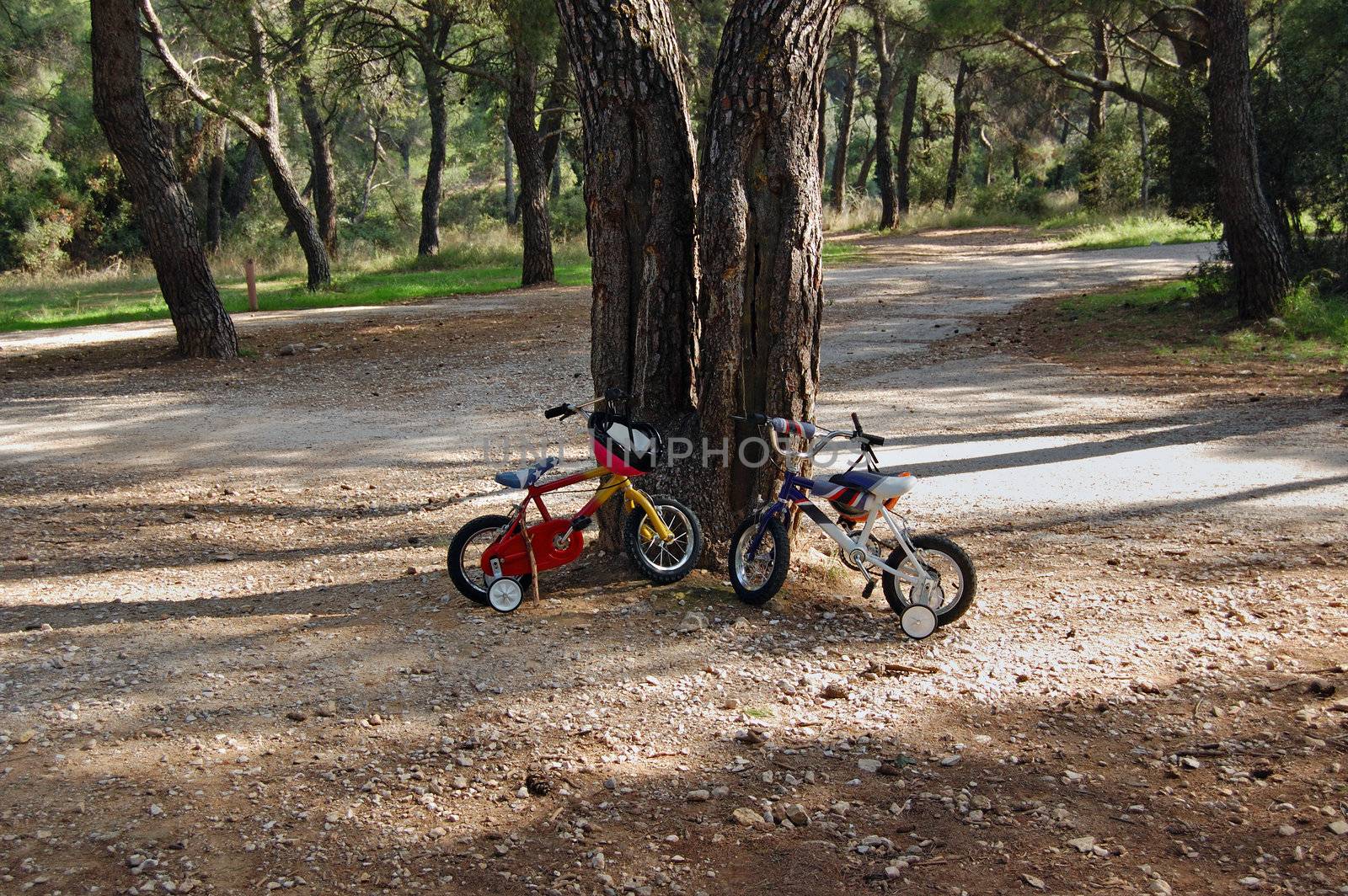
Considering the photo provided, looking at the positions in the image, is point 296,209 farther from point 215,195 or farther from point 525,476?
point 525,476

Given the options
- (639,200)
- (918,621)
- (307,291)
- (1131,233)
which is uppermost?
(1131,233)

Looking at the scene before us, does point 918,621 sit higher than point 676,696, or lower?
higher

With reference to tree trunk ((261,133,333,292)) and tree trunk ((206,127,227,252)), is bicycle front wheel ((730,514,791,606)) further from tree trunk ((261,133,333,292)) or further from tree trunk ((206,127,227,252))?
tree trunk ((206,127,227,252))

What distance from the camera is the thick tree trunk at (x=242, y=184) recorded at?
35.7 m

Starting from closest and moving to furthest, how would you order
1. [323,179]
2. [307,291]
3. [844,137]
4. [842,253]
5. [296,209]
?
[296,209]
[307,291]
[842,253]
[323,179]
[844,137]

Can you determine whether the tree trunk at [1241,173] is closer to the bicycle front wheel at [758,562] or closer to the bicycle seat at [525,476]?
the bicycle front wheel at [758,562]

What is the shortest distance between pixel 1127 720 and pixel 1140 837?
2.77 feet

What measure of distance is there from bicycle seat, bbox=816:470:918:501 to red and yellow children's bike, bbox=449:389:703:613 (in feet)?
2.67

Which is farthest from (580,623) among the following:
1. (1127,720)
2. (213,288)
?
(213,288)

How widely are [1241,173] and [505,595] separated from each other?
443 inches

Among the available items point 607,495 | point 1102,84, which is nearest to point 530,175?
point 1102,84

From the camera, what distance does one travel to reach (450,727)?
432cm

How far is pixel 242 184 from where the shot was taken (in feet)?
119

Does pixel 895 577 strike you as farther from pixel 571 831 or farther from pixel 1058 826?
pixel 571 831
